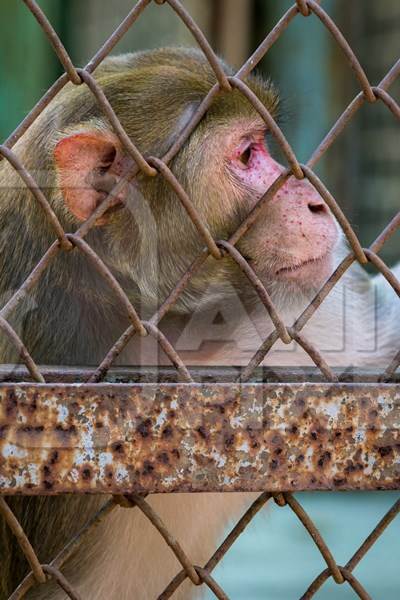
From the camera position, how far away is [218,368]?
2.01 metres

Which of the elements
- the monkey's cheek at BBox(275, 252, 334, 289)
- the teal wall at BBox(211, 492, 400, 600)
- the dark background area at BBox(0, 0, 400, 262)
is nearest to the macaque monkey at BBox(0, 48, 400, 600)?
the monkey's cheek at BBox(275, 252, 334, 289)

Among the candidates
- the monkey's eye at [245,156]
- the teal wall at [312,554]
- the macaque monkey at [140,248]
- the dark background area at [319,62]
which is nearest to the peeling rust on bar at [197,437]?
the macaque monkey at [140,248]

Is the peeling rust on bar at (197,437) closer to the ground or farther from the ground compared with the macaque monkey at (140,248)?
closer to the ground

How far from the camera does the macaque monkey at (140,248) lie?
8.21 feet

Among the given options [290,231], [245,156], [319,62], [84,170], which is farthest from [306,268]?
[319,62]

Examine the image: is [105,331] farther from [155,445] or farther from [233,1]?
[233,1]

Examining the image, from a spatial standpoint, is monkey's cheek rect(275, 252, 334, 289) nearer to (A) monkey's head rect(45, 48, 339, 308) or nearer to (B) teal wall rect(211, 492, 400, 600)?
(A) monkey's head rect(45, 48, 339, 308)

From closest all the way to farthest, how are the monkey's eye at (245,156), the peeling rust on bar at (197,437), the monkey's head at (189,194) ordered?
1. the peeling rust on bar at (197,437)
2. the monkey's head at (189,194)
3. the monkey's eye at (245,156)

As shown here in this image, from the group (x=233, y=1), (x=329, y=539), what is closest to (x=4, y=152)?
(x=329, y=539)

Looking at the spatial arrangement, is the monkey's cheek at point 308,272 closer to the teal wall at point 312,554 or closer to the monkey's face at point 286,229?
the monkey's face at point 286,229

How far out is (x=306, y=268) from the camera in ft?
8.61

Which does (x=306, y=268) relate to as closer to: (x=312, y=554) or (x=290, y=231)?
(x=290, y=231)

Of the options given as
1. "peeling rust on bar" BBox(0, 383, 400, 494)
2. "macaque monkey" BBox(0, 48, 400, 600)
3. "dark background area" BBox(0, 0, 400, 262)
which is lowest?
"peeling rust on bar" BBox(0, 383, 400, 494)

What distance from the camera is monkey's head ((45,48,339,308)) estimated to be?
8.37ft
